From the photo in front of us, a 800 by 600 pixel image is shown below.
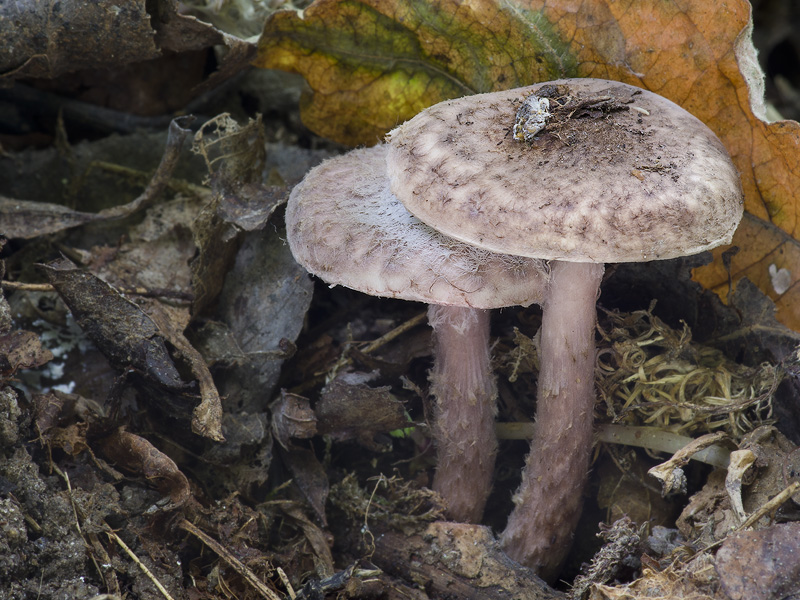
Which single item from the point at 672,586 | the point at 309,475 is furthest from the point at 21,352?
the point at 672,586

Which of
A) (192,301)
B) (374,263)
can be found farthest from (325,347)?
(374,263)

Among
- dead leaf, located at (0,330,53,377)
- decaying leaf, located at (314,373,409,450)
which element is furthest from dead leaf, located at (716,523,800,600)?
dead leaf, located at (0,330,53,377)

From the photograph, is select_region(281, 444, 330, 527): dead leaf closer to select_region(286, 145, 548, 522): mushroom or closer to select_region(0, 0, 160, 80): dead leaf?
select_region(286, 145, 548, 522): mushroom

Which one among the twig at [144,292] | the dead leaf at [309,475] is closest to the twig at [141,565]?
the dead leaf at [309,475]

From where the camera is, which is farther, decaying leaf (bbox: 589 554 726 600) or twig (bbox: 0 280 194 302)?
twig (bbox: 0 280 194 302)

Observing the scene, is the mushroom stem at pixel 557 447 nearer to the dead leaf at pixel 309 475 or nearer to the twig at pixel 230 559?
the dead leaf at pixel 309 475

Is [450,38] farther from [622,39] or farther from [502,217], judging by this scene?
[502,217]
